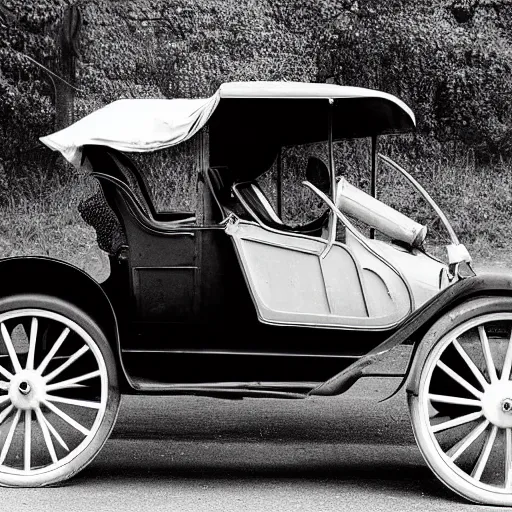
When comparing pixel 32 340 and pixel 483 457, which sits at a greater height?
pixel 32 340

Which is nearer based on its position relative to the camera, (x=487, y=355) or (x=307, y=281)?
(x=487, y=355)

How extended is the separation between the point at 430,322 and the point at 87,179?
787 centimetres

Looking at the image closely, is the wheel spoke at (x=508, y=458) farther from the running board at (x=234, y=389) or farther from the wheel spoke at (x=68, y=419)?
the wheel spoke at (x=68, y=419)

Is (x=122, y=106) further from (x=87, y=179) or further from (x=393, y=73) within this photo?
(x=393, y=73)

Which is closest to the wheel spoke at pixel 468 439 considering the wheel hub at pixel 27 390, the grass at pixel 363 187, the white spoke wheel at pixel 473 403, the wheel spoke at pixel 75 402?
the white spoke wheel at pixel 473 403

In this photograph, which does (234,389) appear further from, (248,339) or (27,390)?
(27,390)

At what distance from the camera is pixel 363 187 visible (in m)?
11.8

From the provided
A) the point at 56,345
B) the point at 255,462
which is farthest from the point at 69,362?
the point at 255,462

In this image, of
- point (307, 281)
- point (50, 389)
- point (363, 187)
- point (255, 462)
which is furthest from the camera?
point (363, 187)

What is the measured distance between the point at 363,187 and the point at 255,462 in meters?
7.14

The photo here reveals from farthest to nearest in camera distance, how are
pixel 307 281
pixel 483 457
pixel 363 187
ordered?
1. pixel 363 187
2. pixel 307 281
3. pixel 483 457

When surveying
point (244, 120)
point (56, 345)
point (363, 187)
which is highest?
point (244, 120)

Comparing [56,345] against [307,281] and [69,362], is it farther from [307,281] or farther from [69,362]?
[307,281]

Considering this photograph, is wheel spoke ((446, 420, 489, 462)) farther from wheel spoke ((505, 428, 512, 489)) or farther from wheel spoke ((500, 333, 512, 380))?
wheel spoke ((500, 333, 512, 380))
